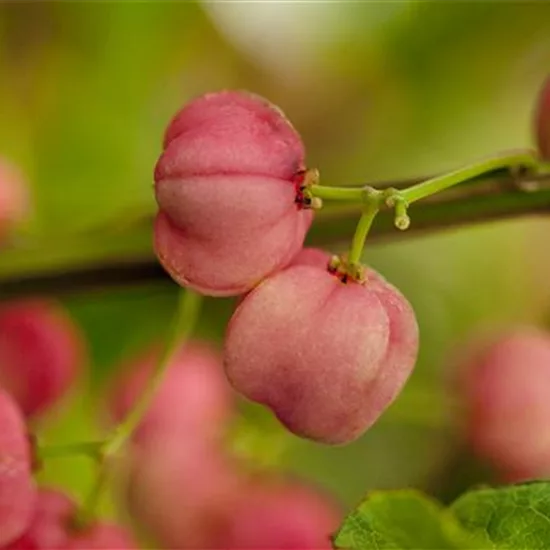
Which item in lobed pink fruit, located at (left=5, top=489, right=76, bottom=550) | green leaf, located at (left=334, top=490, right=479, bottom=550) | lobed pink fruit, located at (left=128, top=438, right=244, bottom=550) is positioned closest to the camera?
green leaf, located at (left=334, top=490, right=479, bottom=550)

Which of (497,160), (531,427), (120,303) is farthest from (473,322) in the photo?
(497,160)

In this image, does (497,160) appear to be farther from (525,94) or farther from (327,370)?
(525,94)

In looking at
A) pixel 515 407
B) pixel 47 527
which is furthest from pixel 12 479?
pixel 515 407

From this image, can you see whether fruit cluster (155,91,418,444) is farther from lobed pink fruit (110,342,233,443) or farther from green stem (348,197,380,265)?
lobed pink fruit (110,342,233,443)

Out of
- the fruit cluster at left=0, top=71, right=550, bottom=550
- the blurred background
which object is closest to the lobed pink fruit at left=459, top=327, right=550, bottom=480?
the blurred background

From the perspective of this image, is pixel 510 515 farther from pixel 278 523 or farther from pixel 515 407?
pixel 515 407

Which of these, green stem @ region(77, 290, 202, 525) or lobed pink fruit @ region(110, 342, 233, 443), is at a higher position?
green stem @ region(77, 290, 202, 525)
